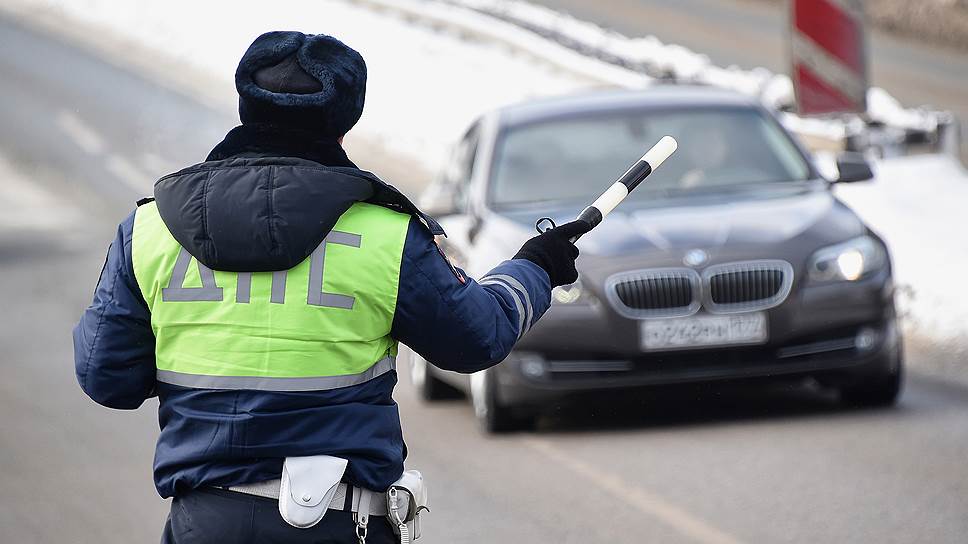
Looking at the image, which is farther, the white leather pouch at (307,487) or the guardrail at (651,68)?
the guardrail at (651,68)

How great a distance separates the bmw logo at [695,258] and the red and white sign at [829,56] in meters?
4.43

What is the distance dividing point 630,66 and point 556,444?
12950mm

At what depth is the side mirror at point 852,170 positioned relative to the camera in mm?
8984

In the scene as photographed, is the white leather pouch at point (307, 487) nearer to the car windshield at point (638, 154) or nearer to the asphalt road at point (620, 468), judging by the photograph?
the asphalt road at point (620, 468)

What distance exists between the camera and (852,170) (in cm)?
898

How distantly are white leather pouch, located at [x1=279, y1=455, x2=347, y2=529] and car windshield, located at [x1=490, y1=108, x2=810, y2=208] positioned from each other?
20.0ft

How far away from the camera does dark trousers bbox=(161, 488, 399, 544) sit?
3381mm

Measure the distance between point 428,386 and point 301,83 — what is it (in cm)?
655

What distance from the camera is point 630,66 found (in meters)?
20.9

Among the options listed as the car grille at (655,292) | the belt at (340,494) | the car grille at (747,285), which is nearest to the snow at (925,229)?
the car grille at (747,285)

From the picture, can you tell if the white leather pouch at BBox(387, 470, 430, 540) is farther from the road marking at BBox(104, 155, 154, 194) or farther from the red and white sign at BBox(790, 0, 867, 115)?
the road marking at BBox(104, 155, 154, 194)

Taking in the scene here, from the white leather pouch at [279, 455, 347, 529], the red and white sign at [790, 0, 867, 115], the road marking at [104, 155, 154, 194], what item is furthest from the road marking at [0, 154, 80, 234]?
the white leather pouch at [279, 455, 347, 529]

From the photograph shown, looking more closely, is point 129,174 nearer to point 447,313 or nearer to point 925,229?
point 925,229

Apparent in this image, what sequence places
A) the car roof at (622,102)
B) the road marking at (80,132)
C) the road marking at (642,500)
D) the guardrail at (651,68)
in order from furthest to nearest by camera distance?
the road marking at (80,132) → the guardrail at (651,68) → the car roof at (622,102) → the road marking at (642,500)
